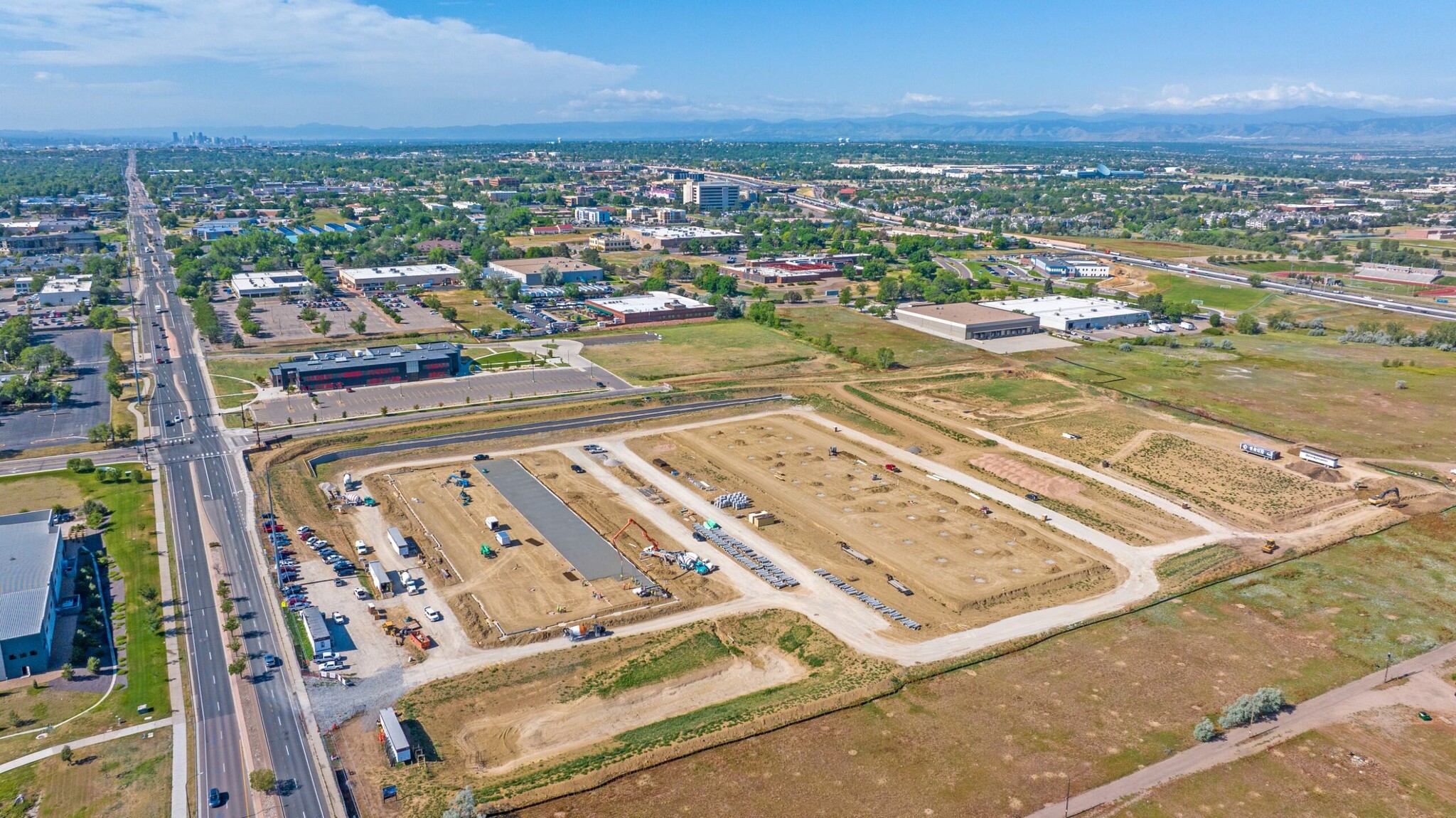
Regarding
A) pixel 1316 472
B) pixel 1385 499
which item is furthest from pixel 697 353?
pixel 1385 499

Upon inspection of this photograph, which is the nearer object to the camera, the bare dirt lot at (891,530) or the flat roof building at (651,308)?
the bare dirt lot at (891,530)

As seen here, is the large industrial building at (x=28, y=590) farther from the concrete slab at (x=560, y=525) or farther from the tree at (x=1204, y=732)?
the tree at (x=1204, y=732)

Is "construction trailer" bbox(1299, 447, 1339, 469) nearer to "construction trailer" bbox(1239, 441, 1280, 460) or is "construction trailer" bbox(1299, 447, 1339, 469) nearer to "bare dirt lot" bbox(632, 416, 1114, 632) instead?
"construction trailer" bbox(1239, 441, 1280, 460)

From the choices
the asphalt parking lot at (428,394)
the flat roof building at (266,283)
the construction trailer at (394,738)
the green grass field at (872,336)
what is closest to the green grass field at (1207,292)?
the green grass field at (872,336)

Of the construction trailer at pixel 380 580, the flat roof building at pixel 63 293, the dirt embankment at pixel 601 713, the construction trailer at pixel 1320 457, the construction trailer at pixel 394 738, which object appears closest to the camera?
the construction trailer at pixel 394 738

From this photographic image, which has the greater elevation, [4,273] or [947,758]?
[4,273]

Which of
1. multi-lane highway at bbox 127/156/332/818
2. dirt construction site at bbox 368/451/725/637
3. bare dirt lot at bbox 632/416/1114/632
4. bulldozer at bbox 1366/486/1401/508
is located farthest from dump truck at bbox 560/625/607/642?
bulldozer at bbox 1366/486/1401/508

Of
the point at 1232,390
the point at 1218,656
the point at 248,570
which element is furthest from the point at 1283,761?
the point at 1232,390

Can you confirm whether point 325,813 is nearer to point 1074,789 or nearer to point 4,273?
point 1074,789
